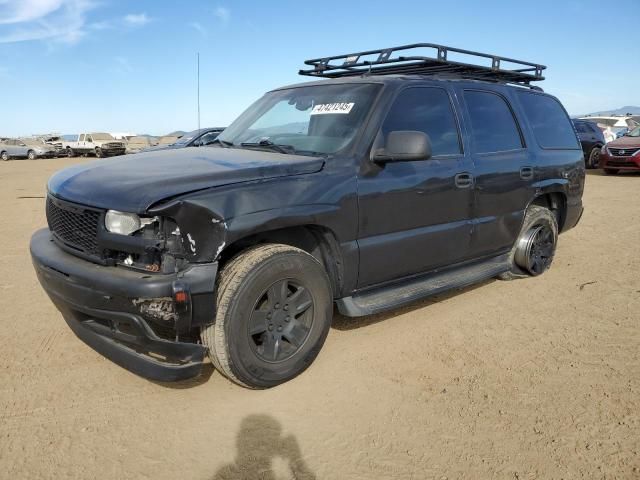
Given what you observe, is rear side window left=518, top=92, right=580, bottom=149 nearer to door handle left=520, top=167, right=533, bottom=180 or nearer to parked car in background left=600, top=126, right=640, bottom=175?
door handle left=520, top=167, right=533, bottom=180

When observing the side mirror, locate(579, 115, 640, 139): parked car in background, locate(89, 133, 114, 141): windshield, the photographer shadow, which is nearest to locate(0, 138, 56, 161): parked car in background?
locate(89, 133, 114, 141): windshield

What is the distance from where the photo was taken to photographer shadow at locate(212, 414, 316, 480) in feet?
7.40

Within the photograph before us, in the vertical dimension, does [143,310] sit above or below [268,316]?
above

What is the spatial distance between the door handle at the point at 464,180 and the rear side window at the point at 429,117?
19 cm

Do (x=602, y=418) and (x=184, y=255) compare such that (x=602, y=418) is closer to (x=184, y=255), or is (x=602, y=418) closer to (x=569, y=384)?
(x=569, y=384)

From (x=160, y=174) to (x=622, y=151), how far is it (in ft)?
51.2

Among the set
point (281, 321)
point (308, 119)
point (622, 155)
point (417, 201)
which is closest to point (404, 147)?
point (417, 201)

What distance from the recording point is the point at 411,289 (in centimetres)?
370

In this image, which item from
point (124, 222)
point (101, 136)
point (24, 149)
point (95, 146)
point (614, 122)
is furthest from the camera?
point (101, 136)

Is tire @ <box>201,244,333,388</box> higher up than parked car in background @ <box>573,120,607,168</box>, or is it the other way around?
parked car in background @ <box>573,120,607,168</box>

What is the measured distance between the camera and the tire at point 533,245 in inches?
190

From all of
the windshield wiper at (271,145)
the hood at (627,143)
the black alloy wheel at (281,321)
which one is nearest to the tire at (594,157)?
the hood at (627,143)

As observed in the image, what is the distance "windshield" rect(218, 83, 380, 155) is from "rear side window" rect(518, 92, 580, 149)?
2.10 meters

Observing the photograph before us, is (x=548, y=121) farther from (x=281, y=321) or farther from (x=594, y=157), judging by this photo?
(x=594, y=157)
